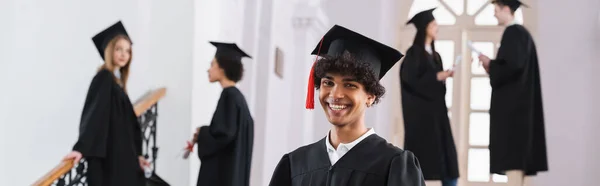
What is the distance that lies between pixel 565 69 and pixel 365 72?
7.79 metres

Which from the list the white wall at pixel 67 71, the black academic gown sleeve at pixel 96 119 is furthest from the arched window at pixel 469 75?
the black academic gown sleeve at pixel 96 119

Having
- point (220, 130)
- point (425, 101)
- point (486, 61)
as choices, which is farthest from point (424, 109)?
point (220, 130)

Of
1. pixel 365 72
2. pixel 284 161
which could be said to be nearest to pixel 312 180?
pixel 284 161

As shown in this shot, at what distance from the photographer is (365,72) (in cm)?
382

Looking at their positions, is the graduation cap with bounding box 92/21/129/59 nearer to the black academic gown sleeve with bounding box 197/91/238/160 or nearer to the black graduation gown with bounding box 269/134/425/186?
the black academic gown sleeve with bounding box 197/91/238/160

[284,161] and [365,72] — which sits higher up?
[365,72]

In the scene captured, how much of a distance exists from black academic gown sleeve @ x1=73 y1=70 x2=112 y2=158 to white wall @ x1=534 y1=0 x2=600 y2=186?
5.54 m

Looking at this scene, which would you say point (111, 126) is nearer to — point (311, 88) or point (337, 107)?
point (311, 88)

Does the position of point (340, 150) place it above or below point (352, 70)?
below

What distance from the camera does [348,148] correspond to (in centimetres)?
378

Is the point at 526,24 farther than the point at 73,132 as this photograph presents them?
Yes

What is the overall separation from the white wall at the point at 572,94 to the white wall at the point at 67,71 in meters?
4.48

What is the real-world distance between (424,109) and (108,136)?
9.67 feet

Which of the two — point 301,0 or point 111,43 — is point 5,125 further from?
point 301,0
